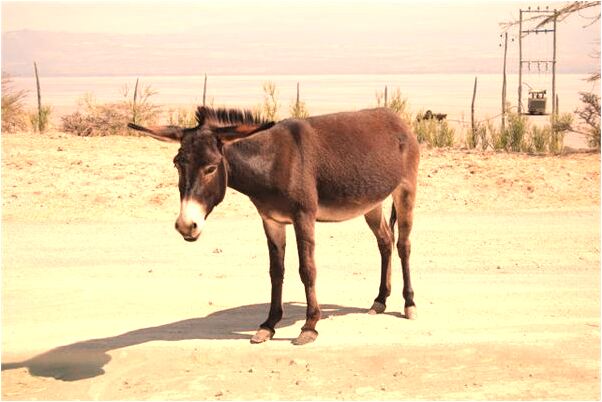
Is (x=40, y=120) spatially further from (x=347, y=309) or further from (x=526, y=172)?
(x=347, y=309)

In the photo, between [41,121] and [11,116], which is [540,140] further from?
[11,116]

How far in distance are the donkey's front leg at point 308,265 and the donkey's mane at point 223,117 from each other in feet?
3.16

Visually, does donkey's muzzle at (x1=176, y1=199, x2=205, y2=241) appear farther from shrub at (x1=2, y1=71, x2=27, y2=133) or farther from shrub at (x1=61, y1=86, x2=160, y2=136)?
shrub at (x1=2, y1=71, x2=27, y2=133)

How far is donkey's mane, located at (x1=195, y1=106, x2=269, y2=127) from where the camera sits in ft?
27.3

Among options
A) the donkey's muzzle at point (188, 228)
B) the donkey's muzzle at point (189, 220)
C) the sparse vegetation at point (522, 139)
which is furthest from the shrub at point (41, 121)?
the donkey's muzzle at point (188, 228)

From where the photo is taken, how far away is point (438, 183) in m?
19.0

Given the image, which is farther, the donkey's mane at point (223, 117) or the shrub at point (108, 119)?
the shrub at point (108, 119)

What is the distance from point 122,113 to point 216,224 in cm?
1031

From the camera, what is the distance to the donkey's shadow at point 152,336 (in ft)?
27.8

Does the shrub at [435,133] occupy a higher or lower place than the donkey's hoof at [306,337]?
higher

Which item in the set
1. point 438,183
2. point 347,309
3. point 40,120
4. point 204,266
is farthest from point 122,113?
point 347,309

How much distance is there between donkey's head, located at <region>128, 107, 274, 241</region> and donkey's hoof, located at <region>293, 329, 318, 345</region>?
158 centimetres

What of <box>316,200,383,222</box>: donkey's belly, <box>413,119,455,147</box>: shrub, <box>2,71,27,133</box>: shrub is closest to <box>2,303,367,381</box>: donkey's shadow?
<box>316,200,383,222</box>: donkey's belly

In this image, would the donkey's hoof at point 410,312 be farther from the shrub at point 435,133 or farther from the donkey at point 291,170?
the shrub at point 435,133
